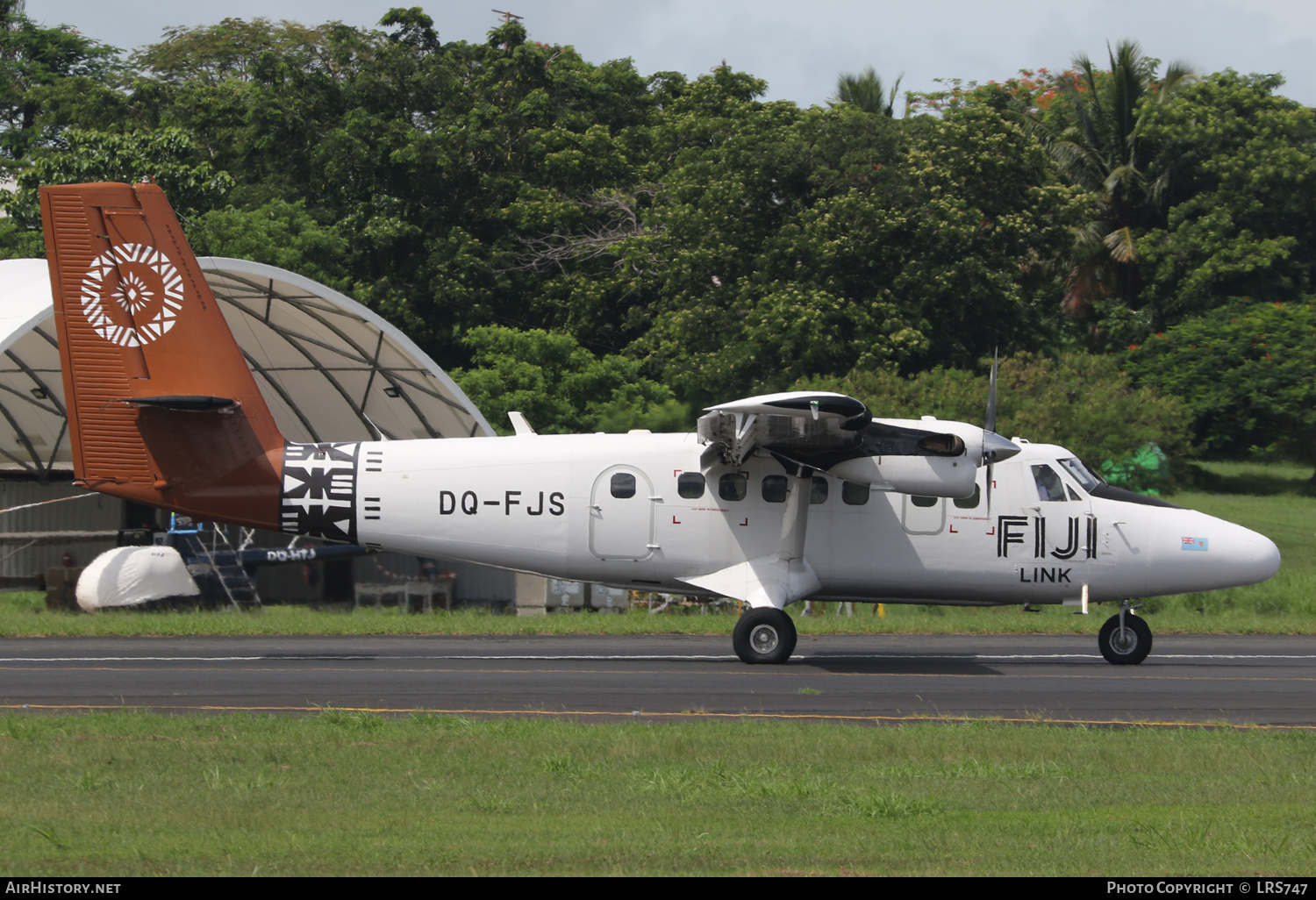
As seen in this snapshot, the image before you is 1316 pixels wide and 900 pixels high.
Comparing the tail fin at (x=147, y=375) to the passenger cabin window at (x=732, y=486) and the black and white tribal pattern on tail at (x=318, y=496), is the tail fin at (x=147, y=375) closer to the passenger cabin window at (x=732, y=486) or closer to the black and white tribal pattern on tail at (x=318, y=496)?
the black and white tribal pattern on tail at (x=318, y=496)

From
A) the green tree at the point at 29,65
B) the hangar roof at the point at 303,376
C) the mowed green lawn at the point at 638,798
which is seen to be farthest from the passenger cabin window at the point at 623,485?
the green tree at the point at 29,65

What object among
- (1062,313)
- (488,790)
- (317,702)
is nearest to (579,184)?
(1062,313)

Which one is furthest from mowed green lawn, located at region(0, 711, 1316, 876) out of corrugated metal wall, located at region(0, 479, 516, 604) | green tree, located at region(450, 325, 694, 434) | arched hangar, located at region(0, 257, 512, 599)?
green tree, located at region(450, 325, 694, 434)

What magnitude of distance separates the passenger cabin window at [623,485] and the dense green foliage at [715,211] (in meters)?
14.4

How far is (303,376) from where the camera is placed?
31.6 m

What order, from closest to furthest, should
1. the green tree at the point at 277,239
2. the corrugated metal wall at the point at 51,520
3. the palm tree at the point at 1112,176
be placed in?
the corrugated metal wall at the point at 51,520, the green tree at the point at 277,239, the palm tree at the point at 1112,176

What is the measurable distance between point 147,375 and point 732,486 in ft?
25.8

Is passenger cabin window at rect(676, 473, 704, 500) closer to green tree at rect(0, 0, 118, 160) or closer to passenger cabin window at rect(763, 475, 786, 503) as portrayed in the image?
passenger cabin window at rect(763, 475, 786, 503)

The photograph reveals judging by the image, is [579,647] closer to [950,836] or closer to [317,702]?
[317,702]

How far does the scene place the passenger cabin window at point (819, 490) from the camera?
17859 mm

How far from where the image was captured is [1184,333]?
139ft

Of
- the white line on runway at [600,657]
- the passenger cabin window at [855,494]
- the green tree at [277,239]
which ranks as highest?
the green tree at [277,239]

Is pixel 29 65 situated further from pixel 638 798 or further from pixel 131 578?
pixel 638 798

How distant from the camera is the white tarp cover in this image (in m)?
24.4
